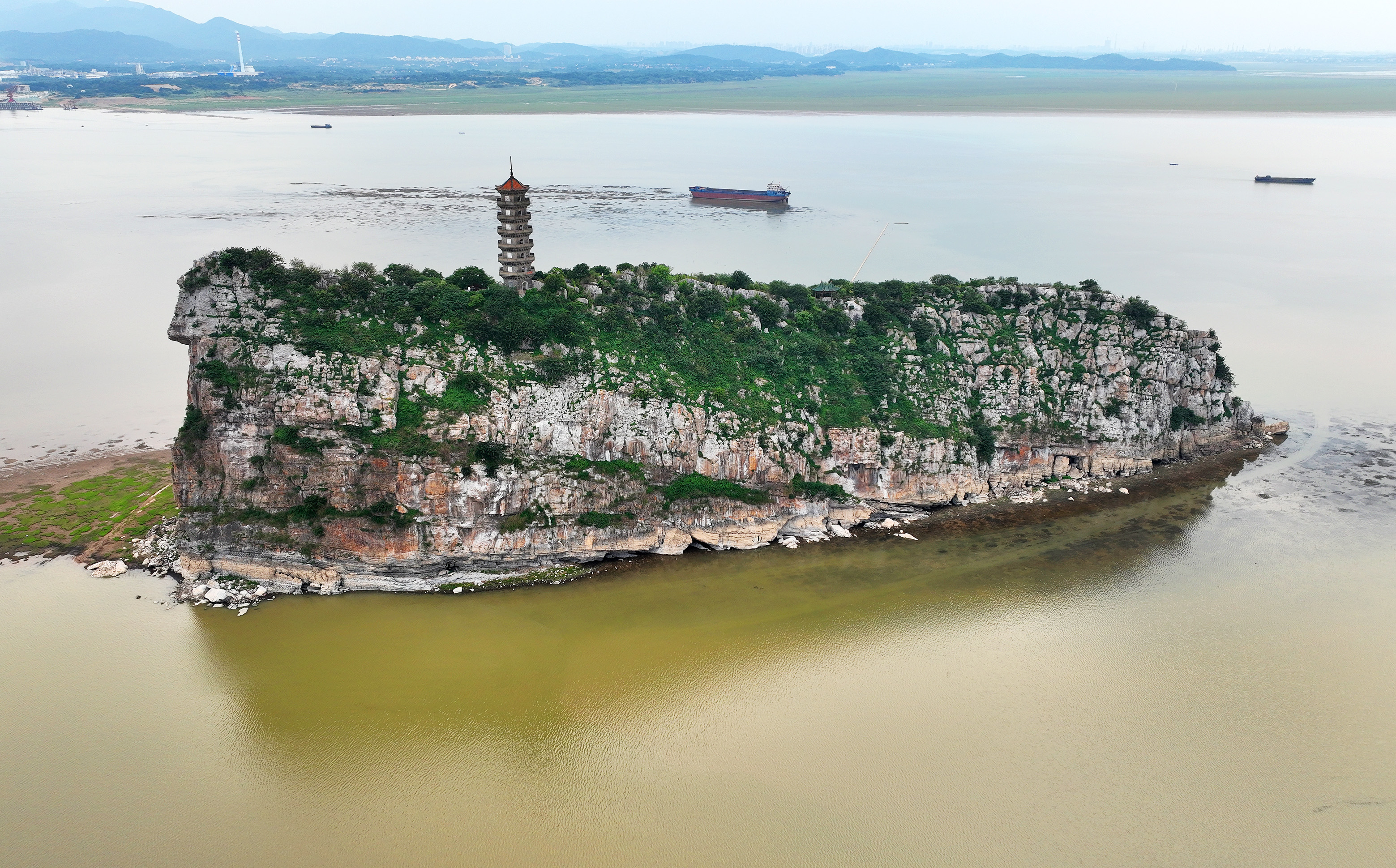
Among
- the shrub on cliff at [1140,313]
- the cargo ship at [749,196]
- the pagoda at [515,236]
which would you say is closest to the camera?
the pagoda at [515,236]

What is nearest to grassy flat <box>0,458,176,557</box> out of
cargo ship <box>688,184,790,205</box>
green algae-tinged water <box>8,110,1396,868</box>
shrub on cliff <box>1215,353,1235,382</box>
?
green algae-tinged water <box>8,110,1396,868</box>

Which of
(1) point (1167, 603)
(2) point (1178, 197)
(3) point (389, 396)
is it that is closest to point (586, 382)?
(3) point (389, 396)

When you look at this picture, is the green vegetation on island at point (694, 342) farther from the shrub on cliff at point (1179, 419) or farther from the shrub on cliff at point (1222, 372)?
the shrub on cliff at point (1222, 372)

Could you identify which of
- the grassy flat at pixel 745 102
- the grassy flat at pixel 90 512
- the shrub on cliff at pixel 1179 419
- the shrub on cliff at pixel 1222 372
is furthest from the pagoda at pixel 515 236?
the grassy flat at pixel 745 102

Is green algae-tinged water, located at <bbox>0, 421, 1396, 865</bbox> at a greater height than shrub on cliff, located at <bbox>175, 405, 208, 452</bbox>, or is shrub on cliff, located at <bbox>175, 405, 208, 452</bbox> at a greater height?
shrub on cliff, located at <bbox>175, 405, 208, 452</bbox>

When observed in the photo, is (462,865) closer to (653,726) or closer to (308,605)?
(653,726)

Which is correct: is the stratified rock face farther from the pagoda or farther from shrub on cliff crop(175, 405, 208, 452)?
the pagoda

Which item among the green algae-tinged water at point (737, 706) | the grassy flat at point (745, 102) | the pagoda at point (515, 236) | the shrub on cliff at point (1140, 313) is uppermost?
the grassy flat at point (745, 102)
